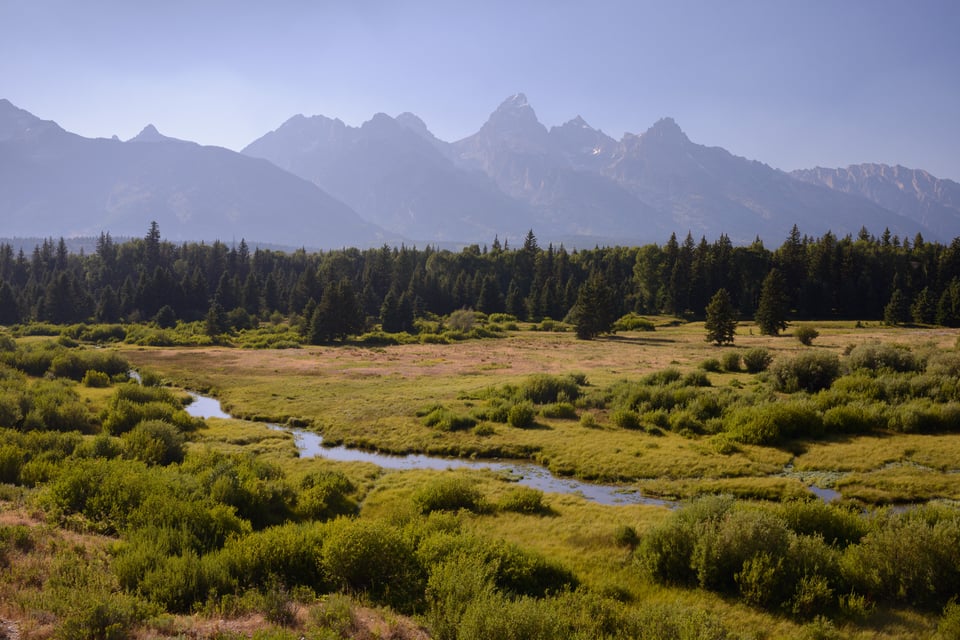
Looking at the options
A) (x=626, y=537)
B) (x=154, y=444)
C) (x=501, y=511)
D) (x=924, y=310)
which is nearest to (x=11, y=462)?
(x=154, y=444)

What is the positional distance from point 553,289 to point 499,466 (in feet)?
289

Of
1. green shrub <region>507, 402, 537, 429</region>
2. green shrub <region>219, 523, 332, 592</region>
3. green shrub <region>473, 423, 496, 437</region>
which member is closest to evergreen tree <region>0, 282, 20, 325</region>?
green shrub <region>473, 423, 496, 437</region>

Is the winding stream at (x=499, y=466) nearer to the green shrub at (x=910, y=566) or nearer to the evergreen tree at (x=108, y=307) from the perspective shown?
the green shrub at (x=910, y=566)

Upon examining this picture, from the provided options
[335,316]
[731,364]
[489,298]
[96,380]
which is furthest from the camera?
[489,298]

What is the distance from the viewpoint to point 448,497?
694 inches

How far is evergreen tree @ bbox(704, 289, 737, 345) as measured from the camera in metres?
64.0

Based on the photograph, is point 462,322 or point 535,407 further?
point 462,322

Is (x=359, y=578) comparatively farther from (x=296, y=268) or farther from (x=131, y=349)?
(x=296, y=268)

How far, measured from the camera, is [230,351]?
66375 mm

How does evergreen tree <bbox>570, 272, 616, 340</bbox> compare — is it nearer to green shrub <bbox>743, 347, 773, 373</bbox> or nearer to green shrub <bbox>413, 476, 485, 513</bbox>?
green shrub <bbox>743, 347, 773, 373</bbox>

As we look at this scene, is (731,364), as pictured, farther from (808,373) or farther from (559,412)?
(559,412)

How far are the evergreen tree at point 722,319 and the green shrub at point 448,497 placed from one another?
181 feet

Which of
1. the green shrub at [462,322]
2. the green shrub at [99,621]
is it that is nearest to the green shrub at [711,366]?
the green shrub at [99,621]

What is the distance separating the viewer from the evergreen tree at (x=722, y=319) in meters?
64.0
